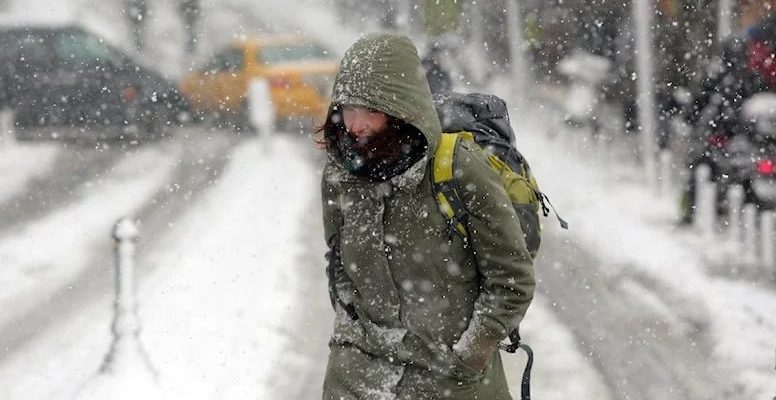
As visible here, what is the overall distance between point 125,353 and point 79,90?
11.8 meters

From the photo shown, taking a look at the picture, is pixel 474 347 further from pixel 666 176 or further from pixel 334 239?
pixel 666 176

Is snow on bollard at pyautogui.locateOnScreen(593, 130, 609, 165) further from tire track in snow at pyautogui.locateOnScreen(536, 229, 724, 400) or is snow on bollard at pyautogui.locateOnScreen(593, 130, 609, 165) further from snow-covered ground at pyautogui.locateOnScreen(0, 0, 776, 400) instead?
tire track in snow at pyautogui.locateOnScreen(536, 229, 724, 400)

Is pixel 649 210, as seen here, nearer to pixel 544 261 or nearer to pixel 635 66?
pixel 544 261

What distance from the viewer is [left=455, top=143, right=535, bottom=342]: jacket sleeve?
2629mm

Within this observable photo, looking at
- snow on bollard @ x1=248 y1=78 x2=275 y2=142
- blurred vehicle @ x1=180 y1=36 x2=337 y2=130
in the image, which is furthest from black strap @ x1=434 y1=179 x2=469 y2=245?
blurred vehicle @ x1=180 y1=36 x2=337 y2=130

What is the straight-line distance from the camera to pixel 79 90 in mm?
16703

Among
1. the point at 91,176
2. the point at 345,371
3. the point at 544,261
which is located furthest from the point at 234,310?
the point at 91,176

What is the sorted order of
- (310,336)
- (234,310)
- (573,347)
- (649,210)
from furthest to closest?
(649,210) < (234,310) < (310,336) < (573,347)

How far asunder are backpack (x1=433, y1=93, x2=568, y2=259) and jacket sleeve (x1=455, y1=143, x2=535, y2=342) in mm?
28

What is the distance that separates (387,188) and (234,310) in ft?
17.2

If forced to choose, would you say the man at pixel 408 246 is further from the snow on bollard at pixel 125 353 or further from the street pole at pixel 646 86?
the street pole at pixel 646 86

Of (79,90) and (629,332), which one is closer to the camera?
(629,332)

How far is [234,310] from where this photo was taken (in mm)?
7734

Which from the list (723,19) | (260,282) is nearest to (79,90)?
(260,282)
